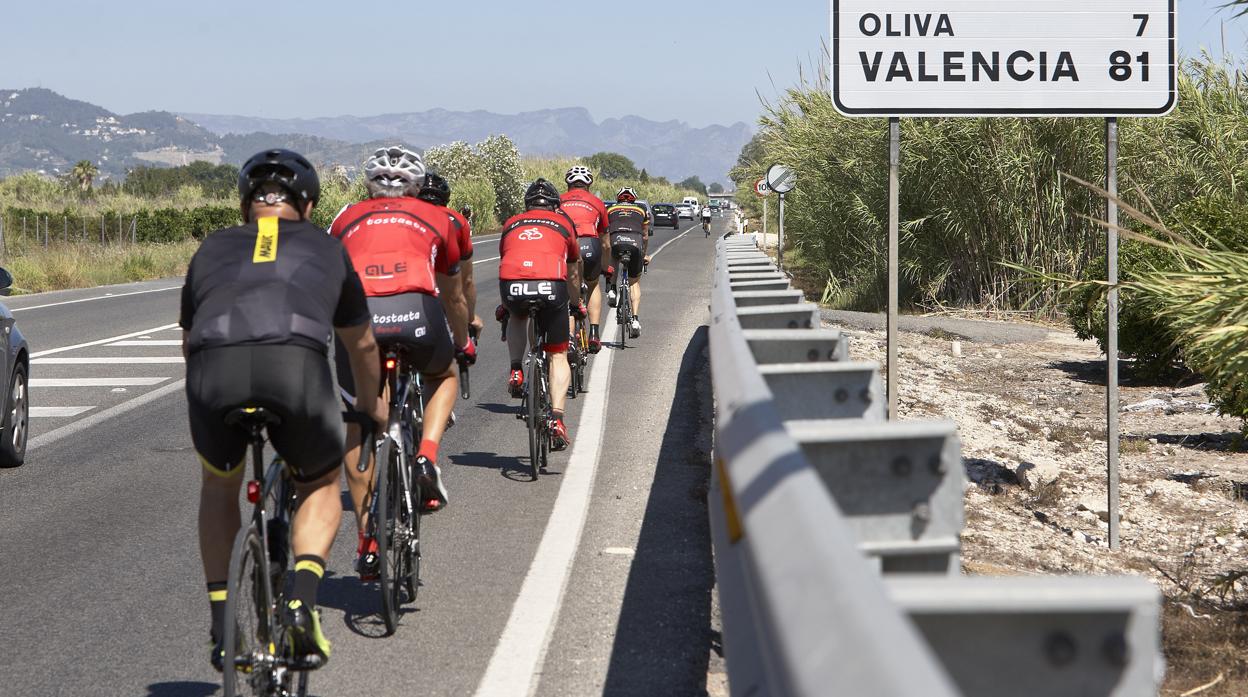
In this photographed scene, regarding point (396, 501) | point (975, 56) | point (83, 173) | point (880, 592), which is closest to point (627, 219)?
point (975, 56)

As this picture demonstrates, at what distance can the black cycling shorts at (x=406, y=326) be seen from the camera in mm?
5934

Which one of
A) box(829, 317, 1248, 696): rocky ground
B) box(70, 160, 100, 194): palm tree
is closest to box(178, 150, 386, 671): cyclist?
box(829, 317, 1248, 696): rocky ground

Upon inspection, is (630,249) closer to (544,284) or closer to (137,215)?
(544,284)

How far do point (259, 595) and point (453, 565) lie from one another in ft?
8.17

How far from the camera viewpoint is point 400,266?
596cm

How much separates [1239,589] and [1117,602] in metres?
5.72

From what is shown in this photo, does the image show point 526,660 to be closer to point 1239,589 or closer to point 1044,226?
point 1239,589

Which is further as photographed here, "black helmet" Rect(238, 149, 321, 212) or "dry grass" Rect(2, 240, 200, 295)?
"dry grass" Rect(2, 240, 200, 295)

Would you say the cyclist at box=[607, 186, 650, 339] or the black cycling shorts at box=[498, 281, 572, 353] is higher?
the cyclist at box=[607, 186, 650, 339]

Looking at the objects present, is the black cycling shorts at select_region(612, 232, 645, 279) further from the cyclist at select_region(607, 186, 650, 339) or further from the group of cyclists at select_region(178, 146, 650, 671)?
the group of cyclists at select_region(178, 146, 650, 671)

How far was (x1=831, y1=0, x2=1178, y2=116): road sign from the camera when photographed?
24.5 feet

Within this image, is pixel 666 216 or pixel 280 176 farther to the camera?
pixel 666 216

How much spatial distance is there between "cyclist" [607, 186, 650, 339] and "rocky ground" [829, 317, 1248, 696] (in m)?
2.80

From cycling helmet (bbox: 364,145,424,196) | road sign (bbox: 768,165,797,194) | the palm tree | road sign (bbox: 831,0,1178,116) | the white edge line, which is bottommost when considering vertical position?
the white edge line
